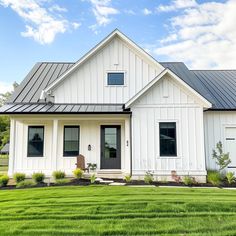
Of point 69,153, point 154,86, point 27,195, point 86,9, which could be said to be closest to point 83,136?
point 69,153

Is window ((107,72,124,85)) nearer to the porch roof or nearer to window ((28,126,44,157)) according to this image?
the porch roof

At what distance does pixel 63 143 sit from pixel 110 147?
2358mm

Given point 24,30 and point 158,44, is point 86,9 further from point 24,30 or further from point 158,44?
point 158,44

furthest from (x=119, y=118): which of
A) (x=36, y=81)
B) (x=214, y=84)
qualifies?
(x=214, y=84)

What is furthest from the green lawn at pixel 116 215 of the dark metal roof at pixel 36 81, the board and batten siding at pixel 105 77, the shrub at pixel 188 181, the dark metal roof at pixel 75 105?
the dark metal roof at pixel 36 81

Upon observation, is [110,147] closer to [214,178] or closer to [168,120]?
[168,120]

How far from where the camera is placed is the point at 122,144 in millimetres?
13141

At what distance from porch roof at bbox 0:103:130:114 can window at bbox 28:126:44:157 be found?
3.77 ft

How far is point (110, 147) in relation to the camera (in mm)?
13195

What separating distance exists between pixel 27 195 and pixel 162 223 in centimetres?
445

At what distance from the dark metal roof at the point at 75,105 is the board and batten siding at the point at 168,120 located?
4.32 feet

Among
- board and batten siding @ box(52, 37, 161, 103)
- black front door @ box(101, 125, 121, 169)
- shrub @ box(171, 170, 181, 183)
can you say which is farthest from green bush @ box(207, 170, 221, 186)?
board and batten siding @ box(52, 37, 161, 103)

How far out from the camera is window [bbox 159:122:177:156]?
11273mm

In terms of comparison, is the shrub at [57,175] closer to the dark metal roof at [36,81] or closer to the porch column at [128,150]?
the porch column at [128,150]
